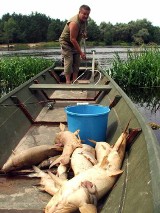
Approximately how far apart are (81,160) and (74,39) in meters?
4.96

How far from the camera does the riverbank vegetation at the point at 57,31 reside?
72.0 m

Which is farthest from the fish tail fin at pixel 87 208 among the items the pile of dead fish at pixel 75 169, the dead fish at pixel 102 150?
the dead fish at pixel 102 150

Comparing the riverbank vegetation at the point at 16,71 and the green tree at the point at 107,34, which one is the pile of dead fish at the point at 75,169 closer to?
the riverbank vegetation at the point at 16,71

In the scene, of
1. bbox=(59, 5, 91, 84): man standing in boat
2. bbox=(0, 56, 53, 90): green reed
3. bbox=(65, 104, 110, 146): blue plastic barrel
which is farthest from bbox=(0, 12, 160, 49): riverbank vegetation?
bbox=(65, 104, 110, 146): blue plastic barrel

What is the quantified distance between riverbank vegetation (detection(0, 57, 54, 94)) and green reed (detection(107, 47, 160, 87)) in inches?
130

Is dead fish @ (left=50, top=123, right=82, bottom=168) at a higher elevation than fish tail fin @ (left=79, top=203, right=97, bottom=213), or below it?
higher

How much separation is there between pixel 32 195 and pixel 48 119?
3.09 metres

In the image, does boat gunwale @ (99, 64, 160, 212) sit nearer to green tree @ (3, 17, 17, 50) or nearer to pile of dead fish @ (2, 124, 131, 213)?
pile of dead fish @ (2, 124, 131, 213)

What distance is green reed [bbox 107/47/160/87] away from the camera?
45.5 feet

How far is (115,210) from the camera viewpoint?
8.63ft

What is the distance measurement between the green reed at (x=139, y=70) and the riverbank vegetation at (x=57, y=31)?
35.6 m

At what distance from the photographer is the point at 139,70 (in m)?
14.0

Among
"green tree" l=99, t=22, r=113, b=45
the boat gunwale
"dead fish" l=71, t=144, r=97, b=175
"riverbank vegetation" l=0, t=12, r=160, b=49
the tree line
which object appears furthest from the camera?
"green tree" l=99, t=22, r=113, b=45

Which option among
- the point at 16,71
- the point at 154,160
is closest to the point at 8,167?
the point at 154,160
